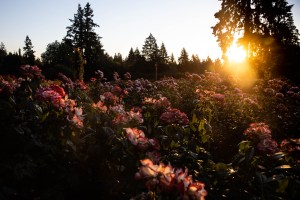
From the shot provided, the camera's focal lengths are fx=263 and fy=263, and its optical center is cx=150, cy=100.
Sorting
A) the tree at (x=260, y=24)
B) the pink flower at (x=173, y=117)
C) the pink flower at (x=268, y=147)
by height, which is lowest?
the pink flower at (x=268, y=147)

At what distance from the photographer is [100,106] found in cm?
331

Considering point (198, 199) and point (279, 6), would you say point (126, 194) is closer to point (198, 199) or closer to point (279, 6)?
point (198, 199)

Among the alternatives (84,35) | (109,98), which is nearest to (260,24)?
(109,98)

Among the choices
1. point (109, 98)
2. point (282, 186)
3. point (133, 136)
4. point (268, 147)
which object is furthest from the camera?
point (109, 98)

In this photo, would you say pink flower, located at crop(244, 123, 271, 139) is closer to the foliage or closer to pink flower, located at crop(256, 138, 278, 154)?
the foliage

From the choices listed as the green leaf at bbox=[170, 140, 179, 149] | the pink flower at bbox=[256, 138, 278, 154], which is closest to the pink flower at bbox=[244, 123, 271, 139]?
the pink flower at bbox=[256, 138, 278, 154]

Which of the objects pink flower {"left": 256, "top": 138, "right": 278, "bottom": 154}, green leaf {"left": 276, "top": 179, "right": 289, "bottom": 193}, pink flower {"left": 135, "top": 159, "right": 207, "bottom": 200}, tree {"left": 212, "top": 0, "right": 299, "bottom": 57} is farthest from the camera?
tree {"left": 212, "top": 0, "right": 299, "bottom": 57}

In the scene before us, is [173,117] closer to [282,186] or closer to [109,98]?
[282,186]

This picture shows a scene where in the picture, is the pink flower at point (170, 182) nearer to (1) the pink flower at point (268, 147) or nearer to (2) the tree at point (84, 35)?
(1) the pink flower at point (268, 147)

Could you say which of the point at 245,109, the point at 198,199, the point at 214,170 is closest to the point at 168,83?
the point at 245,109

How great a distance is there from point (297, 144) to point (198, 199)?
6.17 feet

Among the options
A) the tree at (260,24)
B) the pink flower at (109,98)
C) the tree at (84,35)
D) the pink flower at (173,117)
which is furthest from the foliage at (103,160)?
the tree at (84,35)

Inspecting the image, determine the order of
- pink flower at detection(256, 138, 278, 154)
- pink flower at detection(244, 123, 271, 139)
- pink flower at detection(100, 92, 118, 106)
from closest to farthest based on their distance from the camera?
pink flower at detection(256, 138, 278, 154), pink flower at detection(244, 123, 271, 139), pink flower at detection(100, 92, 118, 106)

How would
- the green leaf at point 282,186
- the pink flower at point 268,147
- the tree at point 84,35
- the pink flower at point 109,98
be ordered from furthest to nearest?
the tree at point 84,35, the pink flower at point 109,98, the pink flower at point 268,147, the green leaf at point 282,186
